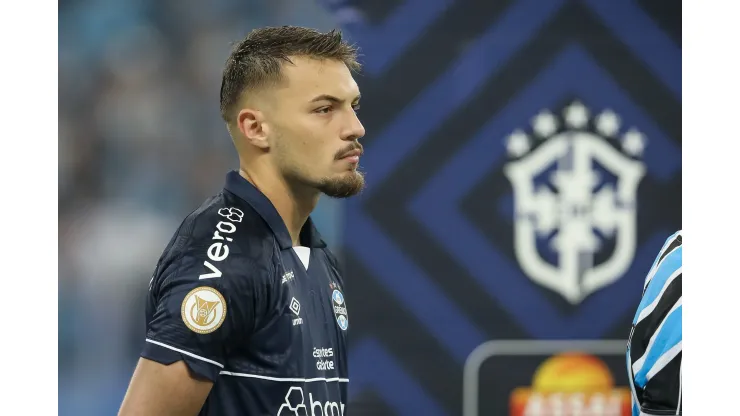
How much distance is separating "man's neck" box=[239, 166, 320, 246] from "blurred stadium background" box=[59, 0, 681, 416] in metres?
1.64

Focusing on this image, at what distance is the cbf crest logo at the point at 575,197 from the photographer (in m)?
3.50

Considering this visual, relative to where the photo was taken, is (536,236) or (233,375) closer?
(233,375)

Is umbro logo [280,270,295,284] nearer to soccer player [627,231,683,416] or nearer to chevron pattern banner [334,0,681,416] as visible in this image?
soccer player [627,231,683,416]

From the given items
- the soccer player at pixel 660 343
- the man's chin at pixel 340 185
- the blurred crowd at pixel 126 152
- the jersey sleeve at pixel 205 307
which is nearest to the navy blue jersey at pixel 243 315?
the jersey sleeve at pixel 205 307

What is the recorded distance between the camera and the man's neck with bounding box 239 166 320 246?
66.7 inches

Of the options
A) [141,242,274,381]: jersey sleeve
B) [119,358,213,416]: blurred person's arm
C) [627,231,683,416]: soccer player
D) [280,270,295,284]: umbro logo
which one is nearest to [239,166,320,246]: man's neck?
[280,270,295,284]: umbro logo

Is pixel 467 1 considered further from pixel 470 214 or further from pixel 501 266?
pixel 501 266

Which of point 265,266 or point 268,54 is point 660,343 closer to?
point 265,266

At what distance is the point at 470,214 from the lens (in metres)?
3.50

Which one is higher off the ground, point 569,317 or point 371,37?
point 371,37

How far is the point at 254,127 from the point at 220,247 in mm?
309
